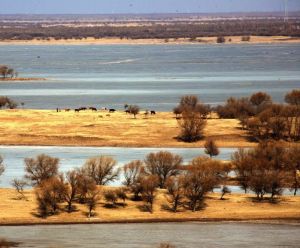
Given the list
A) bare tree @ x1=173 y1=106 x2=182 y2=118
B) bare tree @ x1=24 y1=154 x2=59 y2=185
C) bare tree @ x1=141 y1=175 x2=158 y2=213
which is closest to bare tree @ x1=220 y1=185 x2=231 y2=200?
bare tree @ x1=141 y1=175 x2=158 y2=213

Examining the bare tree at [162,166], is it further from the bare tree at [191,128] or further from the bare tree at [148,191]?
the bare tree at [191,128]

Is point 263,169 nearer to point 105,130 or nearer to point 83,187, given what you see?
point 83,187

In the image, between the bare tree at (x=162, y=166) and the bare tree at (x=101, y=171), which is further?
the bare tree at (x=162, y=166)

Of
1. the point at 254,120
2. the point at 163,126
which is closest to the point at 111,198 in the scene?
the point at 254,120

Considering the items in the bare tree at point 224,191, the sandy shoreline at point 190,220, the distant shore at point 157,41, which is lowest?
the distant shore at point 157,41

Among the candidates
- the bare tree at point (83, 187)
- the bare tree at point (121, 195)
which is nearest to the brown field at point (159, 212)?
the bare tree at point (121, 195)

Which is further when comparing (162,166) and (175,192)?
(162,166)

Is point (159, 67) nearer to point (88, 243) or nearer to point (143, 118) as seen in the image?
point (143, 118)
